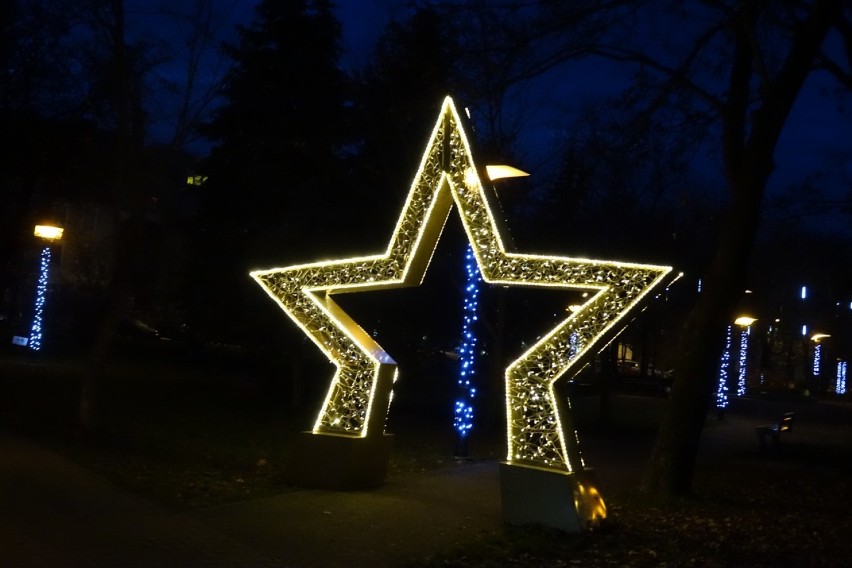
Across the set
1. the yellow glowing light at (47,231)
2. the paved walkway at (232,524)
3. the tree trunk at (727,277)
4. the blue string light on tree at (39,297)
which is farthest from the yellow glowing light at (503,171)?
the blue string light on tree at (39,297)

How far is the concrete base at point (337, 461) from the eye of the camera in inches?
480

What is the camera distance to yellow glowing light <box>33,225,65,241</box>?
2609 cm

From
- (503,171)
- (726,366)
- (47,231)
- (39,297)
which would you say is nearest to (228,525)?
(503,171)

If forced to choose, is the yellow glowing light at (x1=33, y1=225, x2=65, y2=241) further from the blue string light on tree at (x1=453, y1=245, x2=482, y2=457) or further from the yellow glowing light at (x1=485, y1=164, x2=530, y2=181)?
the yellow glowing light at (x1=485, y1=164, x2=530, y2=181)

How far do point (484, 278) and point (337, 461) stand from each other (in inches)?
114

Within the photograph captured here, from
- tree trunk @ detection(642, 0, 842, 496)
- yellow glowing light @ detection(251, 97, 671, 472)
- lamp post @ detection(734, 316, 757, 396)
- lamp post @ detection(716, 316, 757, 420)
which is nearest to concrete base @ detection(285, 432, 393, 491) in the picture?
Answer: yellow glowing light @ detection(251, 97, 671, 472)

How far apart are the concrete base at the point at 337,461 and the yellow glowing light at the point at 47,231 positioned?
52.7 ft

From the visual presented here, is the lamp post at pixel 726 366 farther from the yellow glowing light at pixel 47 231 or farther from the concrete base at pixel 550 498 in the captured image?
the yellow glowing light at pixel 47 231

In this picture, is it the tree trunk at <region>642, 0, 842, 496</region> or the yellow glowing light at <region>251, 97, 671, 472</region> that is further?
the tree trunk at <region>642, 0, 842, 496</region>

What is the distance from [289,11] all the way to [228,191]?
4929 millimetres

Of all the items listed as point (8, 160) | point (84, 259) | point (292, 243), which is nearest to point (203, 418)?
point (292, 243)

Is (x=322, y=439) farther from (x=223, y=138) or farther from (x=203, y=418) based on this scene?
(x=223, y=138)

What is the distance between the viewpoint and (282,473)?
13422mm

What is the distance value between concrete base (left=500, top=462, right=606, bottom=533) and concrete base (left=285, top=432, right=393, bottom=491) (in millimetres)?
2232
